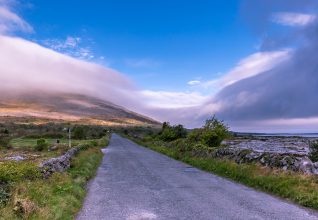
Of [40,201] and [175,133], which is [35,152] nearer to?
[40,201]

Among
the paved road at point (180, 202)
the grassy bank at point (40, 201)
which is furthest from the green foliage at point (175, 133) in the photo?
the grassy bank at point (40, 201)

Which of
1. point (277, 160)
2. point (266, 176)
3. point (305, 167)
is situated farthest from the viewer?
point (277, 160)

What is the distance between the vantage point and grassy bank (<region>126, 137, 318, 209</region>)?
709 cm

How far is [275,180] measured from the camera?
8.65 meters

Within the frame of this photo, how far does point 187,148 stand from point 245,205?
44.0 feet

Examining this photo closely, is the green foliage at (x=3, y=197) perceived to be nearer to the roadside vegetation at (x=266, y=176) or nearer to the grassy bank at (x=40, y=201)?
the grassy bank at (x=40, y=201)

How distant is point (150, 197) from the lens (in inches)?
292

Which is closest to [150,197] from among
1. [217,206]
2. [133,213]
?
[133,213]

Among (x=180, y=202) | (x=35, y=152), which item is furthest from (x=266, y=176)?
(x=35, y=152)

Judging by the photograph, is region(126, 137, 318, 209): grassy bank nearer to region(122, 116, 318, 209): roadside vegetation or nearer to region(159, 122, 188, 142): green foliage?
region(122, 116, 318, 209): roadside vegetation

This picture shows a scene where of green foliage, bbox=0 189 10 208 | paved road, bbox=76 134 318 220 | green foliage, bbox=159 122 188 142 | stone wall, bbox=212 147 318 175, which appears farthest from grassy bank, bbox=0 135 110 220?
green foliage, bbox=159 122 188 142

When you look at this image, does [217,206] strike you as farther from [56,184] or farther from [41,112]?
[41,112]

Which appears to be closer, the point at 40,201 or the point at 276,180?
the point at 40,201

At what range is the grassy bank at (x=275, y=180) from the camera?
7.09 metres
